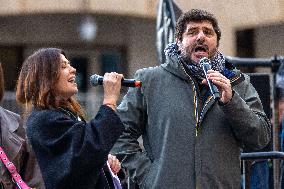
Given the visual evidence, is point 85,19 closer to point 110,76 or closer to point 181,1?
point 181,1

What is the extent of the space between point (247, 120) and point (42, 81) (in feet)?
3.72

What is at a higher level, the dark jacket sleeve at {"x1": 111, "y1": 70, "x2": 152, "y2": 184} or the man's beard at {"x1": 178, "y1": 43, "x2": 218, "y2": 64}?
the man's beard at {"x1": 178, "y1": 43, "x2": 218, "y2": 64}

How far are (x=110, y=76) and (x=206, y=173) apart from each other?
78 cm

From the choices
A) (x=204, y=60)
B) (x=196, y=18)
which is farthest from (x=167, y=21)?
(x=204, y=60)

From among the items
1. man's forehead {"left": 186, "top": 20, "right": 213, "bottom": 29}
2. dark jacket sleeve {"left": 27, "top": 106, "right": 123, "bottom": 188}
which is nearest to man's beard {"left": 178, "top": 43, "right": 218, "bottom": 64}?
man's forehead {"left": 186, "top": 20, "right": 213, "bottom": 29}

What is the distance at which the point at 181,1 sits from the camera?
17.2m

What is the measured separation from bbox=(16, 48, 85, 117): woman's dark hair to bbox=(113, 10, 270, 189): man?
1.62 ft

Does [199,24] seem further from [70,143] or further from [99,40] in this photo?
[99,40]

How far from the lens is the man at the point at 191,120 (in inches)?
182

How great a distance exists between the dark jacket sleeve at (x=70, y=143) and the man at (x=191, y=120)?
0.55 m

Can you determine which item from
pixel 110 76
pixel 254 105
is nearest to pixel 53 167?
pixel 110 76

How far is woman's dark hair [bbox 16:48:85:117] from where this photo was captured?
4445 mm

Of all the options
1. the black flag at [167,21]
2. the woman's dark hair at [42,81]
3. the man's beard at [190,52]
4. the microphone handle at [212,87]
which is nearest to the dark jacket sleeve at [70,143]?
the woman's dark hair at [42,81]

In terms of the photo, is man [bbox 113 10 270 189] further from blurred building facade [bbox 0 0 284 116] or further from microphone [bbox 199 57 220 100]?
blurred building facade [bbox 0 0 284 116]
